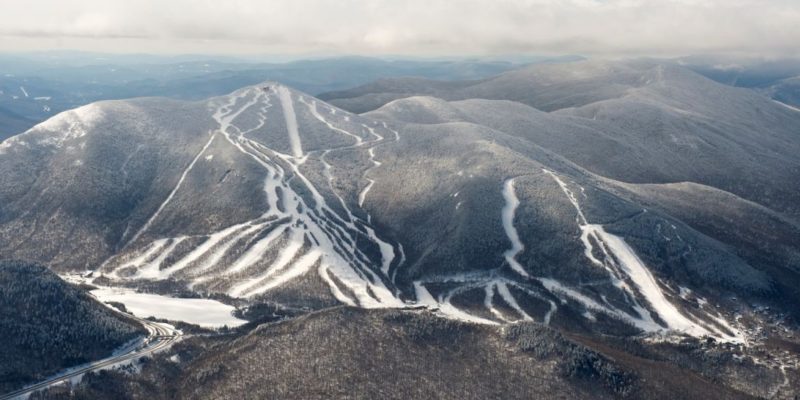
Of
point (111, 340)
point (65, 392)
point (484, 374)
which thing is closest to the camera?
point (65, 392)

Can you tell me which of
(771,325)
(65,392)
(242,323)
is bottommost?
(771,325)

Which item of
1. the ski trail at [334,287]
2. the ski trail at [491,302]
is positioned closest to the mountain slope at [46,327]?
the ski trail at [334,287]

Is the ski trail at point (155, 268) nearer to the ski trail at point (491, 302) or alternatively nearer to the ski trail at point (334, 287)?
the ski trail at point (334, 287)

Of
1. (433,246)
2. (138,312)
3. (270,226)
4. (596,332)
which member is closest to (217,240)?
(270,226)

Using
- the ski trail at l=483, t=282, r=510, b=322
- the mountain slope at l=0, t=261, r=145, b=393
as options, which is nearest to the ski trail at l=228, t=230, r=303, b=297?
the mountain slope at l=0, t=261, r=145, b=393

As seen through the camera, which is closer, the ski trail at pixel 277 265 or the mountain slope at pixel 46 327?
the mountain slope at pixel 46 327

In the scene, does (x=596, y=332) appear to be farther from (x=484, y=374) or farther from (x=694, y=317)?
(x=484, y=374)
